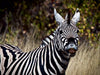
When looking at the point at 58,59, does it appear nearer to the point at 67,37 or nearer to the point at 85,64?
the point at 67,37

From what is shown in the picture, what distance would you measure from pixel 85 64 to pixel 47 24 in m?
5.18

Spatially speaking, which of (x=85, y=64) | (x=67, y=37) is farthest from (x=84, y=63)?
(x=67, y=37)

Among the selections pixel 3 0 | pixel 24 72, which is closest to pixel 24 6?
pixel 3 0

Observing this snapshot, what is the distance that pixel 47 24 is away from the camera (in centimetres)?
1057

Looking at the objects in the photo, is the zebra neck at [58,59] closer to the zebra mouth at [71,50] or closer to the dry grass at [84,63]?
the zebra mouth at [71,50]

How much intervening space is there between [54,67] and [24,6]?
8531mm

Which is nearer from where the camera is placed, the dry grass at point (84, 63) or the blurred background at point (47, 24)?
the dry grass at point (84, 63)

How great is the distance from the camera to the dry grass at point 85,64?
5311mm

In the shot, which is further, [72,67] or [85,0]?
[85,0]

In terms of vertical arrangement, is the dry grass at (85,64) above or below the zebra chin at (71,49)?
below

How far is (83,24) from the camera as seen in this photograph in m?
8.02

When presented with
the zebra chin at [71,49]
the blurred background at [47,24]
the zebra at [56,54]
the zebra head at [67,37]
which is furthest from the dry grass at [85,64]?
the zebra chin at [71,49]

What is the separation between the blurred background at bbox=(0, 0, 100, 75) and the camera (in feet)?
19.6

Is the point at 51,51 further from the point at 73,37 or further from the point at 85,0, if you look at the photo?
the point at 85,0
